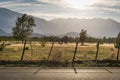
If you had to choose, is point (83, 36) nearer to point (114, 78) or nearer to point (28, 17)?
point (28, 17)

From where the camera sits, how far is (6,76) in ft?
49.5

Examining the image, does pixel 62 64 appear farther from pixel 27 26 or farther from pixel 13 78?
pixel 27 26

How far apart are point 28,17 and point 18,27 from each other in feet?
20.8

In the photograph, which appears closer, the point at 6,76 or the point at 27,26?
the point at 6,76

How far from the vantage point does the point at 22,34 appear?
109 meters

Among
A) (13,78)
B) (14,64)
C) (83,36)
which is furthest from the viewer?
(83,36)

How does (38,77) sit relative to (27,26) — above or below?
above

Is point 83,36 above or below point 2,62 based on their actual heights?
below

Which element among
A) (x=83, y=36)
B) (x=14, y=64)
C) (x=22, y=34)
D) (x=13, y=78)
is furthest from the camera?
(x=22, y=34)

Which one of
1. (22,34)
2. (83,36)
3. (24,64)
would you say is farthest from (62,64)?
(22,34)

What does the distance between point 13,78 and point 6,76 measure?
847 millimetres

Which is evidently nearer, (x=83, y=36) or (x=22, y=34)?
Answer: (x=83, y=36)

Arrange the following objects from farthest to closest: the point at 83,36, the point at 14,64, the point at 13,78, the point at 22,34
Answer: the point at 22,34, the point at 83,36, the point at 14,64, the point at 13,78

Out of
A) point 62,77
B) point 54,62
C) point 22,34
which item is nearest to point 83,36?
point 22,34
